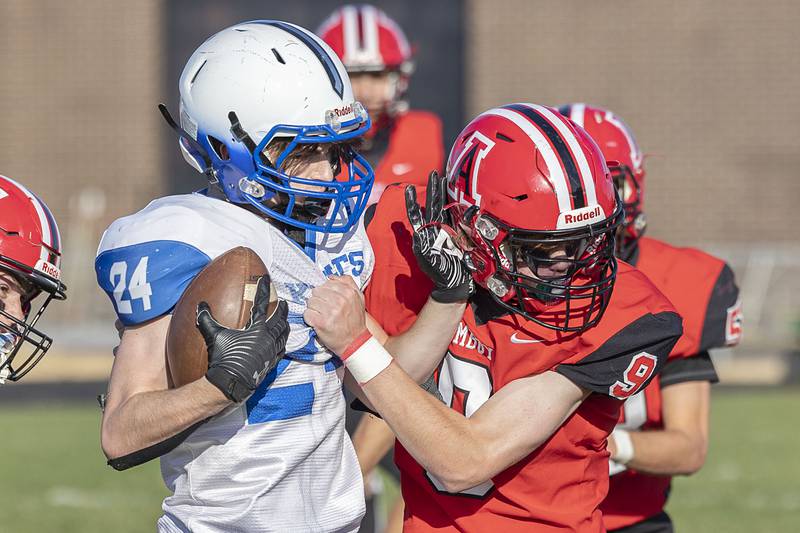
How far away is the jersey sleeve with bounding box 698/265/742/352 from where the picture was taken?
3809 mm

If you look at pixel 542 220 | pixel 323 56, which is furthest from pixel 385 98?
pixel 542 220

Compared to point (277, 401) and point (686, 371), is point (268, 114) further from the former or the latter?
point (686, 371)

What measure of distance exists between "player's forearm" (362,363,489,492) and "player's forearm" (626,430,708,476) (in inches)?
35.9

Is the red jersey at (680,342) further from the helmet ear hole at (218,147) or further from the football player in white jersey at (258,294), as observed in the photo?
the helmet ear hole at (218,147)

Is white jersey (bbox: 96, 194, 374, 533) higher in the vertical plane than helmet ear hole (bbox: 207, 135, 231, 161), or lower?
lower

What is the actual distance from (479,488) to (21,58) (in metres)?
13.2

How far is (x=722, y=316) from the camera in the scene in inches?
151

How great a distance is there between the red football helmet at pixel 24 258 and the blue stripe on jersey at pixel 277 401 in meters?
0.58

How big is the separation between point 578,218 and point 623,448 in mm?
941

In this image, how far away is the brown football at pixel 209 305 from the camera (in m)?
2.46

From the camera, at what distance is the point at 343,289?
2.76 metres

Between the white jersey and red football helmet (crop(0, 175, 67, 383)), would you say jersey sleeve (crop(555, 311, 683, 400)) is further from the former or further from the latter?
red football helmet (crop(0, 175, 67, 383))

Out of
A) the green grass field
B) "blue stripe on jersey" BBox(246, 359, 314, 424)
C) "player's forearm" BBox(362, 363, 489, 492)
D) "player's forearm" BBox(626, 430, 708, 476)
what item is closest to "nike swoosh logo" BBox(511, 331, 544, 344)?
"player's forearm" BBox(362, 363, 489, 492)

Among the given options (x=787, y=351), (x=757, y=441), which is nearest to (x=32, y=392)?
(x=757, y=441)
